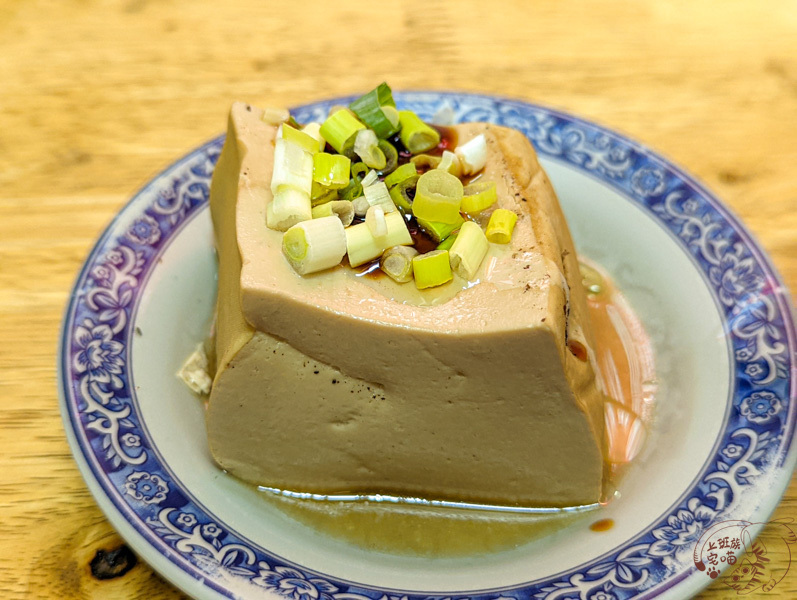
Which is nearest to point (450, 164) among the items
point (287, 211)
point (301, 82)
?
point (287, 211)

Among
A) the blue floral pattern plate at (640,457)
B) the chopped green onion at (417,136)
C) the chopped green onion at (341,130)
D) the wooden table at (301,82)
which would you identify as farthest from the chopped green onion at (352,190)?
the wooden table at (301,82)

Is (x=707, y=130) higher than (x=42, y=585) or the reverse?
higher

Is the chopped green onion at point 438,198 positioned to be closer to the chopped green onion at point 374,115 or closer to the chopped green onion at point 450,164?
the chopped green onion at point 450,164

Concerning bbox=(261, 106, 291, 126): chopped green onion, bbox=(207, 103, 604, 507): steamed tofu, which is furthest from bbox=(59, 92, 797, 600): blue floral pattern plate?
bbox=(261, 106, 291, 126): chopped green onion

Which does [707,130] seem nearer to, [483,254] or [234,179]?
[483,254]

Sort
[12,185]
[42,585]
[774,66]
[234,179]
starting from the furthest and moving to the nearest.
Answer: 1. [774,66]
2. [12,185]
3. [234,179]
4. [42,585]

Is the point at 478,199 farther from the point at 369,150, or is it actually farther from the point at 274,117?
the point at 274,117

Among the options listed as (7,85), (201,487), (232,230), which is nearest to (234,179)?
(232,230)
